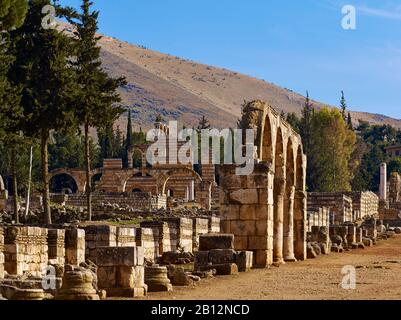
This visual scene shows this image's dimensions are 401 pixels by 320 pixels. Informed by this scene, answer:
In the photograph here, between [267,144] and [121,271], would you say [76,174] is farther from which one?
[121,271]

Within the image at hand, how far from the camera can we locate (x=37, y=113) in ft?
131

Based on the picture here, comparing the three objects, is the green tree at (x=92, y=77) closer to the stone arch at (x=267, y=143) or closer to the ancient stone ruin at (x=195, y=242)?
the ancient stone ruin at (x=195, y=242)

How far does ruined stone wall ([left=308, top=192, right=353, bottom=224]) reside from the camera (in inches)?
2411

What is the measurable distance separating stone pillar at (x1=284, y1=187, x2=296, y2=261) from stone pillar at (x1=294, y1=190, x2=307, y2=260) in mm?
1014

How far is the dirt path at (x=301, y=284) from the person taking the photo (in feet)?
55.7

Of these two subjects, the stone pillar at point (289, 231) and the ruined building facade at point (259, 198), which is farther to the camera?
the stone pillar at point (289, 231)

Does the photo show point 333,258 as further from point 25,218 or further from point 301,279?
point 25,218

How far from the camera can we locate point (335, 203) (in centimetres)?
6150

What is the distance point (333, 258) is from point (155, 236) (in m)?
5.30

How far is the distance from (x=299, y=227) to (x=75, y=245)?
10121 mm

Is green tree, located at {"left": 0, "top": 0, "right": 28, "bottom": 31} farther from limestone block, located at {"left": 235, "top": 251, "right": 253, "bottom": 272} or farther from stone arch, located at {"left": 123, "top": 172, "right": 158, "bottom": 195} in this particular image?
stone arch, located at {"left": 123, "top": 172, "right": 158, "bottom": 195}

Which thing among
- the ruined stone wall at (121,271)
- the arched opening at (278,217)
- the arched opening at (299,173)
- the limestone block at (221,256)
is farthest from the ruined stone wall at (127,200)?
the ruined stone wall at (121,271)

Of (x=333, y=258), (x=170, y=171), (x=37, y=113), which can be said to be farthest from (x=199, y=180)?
(x=333, y=258)

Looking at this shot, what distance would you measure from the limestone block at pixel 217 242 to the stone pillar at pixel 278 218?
4.40m
